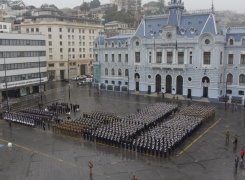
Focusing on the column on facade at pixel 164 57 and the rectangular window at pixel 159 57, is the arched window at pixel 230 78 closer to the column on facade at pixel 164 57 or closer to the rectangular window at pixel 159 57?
the column on facade at pixel 164 57

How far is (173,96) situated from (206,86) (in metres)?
6.67

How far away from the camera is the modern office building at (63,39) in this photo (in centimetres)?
8375

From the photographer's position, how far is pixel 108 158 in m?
26.2

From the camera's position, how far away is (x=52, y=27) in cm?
8375

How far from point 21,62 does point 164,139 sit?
1567 inches

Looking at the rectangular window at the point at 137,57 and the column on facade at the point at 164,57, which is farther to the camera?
the rectangular window at the point at 137,57

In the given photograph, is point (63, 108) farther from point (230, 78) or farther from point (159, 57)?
point (230, 78)

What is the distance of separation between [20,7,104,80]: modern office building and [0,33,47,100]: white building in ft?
61.6

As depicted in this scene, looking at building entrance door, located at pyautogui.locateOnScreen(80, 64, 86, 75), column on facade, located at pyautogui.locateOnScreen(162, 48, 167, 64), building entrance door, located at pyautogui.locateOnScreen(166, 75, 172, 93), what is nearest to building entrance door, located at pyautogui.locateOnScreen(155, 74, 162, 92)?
building entrance door, located at pyautogui.locateOnScreen(166, 75, 172, 93)

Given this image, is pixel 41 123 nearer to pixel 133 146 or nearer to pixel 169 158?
pixel 133 146

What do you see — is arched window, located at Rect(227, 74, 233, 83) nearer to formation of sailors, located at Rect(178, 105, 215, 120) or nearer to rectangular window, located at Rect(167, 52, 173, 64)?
rectangular window, located at Rect(167, 52, 173, 64)

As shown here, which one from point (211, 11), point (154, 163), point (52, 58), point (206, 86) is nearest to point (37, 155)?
point (154, 163)

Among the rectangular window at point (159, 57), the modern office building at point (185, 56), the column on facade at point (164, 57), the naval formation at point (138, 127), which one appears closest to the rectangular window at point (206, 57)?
the modern office building at point (185, 56)

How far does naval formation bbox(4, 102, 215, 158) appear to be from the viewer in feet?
90.3
